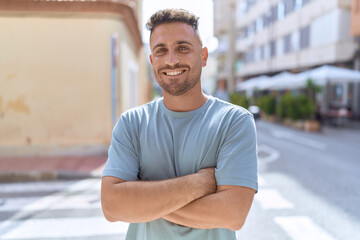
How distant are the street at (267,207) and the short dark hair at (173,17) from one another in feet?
10.1

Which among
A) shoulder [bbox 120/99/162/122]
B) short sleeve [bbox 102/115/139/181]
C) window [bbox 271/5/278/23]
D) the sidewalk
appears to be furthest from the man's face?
window [bbox 271/5/278/23]

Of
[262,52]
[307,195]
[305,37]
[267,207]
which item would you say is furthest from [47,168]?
[262,52]

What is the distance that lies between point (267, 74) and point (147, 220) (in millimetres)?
32753

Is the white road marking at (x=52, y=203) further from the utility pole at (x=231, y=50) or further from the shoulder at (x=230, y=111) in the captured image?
the utility pole at (x=231, y=50)

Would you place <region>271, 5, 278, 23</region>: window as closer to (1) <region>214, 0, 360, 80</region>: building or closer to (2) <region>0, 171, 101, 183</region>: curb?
(1) <region>214, 0, 360, 80</region>: building

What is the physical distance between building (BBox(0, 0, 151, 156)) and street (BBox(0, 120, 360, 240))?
2.34 m

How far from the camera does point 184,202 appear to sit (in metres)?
1.53

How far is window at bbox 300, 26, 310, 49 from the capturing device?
952 inches

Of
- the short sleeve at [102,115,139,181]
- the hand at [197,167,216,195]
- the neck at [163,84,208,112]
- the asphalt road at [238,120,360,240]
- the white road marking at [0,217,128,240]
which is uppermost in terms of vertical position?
the neck at [163,84,208,112]

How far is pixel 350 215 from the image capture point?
4.72 meters

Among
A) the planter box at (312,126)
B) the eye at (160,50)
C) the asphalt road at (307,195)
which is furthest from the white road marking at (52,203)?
the planter box at (312,126)

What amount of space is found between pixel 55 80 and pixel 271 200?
6.11m

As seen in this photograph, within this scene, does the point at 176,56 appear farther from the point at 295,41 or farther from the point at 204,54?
the point at 295,41

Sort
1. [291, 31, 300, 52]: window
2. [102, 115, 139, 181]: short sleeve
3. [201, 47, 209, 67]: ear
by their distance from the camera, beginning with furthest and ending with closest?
[291, 31, 300, 52]: window, [201, 47, 209, 67]: ear, [102, 115, 139, 181]: short sleeve
